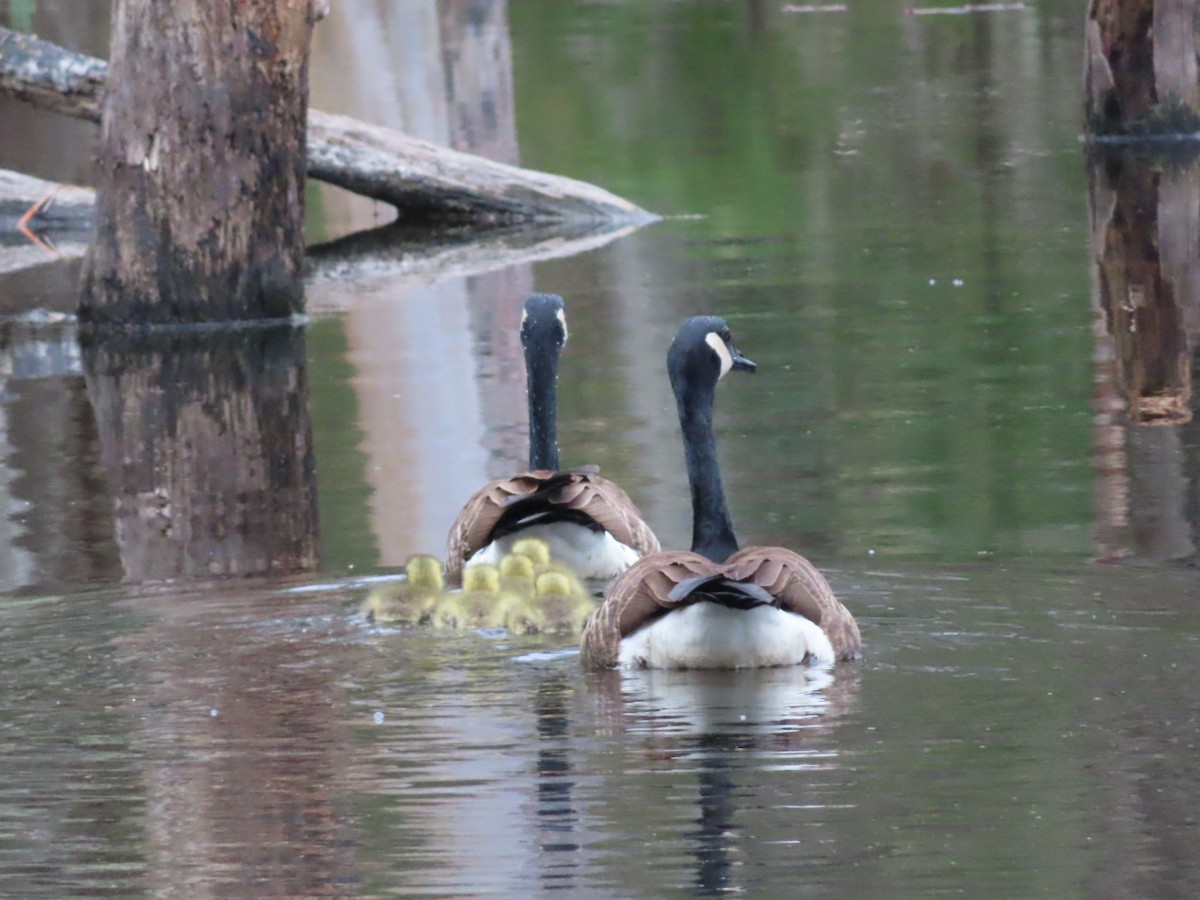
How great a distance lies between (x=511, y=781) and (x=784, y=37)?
29.5 metres

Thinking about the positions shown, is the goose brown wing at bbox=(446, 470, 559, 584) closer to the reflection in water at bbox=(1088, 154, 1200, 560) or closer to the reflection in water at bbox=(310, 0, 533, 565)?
the reflection in water at bbox=(310, 0, 533, 565)

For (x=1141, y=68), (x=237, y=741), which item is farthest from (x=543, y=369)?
(x=1141, y=68)

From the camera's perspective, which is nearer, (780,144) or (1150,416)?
(1150,416)

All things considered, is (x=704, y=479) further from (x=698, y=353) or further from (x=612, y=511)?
(x=612, y=511)

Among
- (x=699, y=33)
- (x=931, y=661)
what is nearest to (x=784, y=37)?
(x=699, y=33)

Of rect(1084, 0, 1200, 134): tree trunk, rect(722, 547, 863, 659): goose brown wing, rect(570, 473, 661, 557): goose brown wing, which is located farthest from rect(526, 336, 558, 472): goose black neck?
rect(1084, 0, 1200, 134): tree trunk

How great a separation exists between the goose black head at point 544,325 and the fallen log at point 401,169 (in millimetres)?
8636

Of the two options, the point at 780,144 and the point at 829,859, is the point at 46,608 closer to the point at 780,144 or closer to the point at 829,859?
the point at 829,859

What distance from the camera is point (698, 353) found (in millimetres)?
8266

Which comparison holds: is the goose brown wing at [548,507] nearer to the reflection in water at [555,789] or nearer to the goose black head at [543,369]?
the goose black head at [543,369]

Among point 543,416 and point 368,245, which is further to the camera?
point 368,245

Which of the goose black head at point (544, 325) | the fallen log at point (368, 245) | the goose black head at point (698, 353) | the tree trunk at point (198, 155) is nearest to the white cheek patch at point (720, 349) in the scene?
the goose black head at point (698, 353)

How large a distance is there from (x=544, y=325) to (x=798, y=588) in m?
2.96

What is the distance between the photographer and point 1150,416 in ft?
38.2
